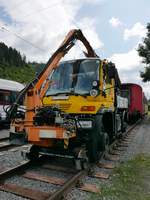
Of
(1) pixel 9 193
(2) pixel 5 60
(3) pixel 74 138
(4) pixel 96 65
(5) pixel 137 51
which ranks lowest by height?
(1) pixel 9 193

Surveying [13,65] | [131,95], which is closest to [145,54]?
[131,95]

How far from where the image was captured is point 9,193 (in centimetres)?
567

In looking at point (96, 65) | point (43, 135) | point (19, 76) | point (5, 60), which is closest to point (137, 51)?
point (96, 65)

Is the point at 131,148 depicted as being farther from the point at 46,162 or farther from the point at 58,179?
the point at 58,179

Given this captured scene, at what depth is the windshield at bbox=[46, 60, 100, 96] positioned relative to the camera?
317 inches

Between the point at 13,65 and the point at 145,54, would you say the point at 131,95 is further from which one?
the point at 13,65

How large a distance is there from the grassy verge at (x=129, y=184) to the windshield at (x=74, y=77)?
7.70ft

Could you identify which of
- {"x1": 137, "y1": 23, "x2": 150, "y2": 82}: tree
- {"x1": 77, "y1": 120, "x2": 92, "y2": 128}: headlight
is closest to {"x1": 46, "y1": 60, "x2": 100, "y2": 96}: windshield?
{"x1": 77, "y1": 120, "x2": 92, "y2": 128}: headlight

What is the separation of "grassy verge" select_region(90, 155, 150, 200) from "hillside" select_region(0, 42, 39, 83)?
275 ft

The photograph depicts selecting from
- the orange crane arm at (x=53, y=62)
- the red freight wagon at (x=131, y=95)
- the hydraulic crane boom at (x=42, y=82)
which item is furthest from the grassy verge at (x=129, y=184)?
the red freight wagon at (x=131, y=95)

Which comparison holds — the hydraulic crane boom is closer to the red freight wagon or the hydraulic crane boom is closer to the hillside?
the red freight wagon

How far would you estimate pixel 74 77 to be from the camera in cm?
830

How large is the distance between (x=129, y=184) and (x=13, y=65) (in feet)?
327

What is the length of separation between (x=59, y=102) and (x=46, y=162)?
1799 millimetres
